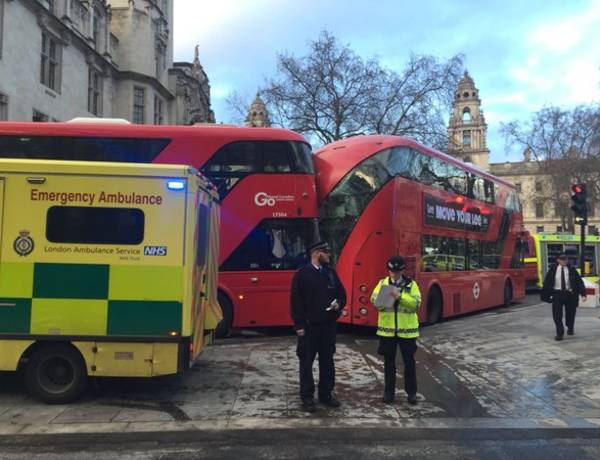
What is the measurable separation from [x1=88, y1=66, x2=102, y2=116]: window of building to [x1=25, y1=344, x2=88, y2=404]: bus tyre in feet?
78.5

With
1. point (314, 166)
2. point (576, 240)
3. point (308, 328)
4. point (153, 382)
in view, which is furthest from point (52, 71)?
point (576, 240)

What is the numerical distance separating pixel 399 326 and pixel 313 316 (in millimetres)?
1017

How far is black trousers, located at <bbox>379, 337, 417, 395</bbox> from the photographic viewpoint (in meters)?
6.26

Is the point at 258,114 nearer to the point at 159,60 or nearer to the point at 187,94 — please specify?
the point at 187,94

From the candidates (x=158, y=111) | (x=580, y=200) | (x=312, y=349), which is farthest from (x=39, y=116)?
(x=312, y=349)

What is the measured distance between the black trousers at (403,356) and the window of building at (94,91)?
25.3m

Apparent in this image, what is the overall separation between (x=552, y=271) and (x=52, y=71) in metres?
21.8

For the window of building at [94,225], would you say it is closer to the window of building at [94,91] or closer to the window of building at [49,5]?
the window of building at [49,5]

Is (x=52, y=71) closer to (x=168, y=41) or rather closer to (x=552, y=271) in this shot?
(x=168, y=41)

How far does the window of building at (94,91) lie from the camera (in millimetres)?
27672

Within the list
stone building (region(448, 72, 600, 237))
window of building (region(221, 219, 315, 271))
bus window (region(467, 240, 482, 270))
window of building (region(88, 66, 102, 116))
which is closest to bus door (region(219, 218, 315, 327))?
window of building (region(221, 219, 315, 271))

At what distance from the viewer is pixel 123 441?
5.14 metres

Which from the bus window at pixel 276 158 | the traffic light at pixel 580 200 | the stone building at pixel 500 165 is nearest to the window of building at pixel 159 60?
the bus window at pixel 276 158

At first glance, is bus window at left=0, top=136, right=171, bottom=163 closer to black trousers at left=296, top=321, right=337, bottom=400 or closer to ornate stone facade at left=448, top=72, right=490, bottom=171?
black trousers at left=296, top=321, right=337, bottom=400
